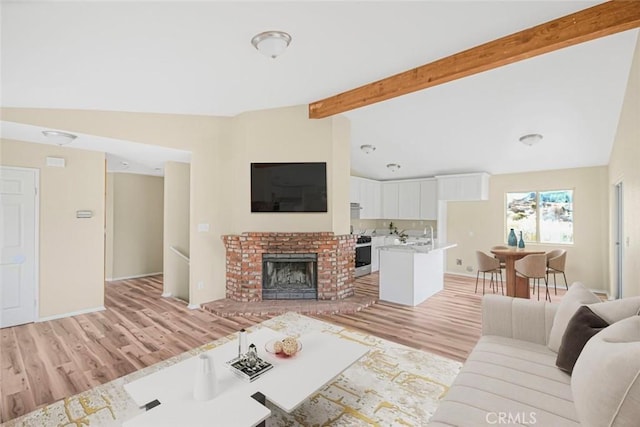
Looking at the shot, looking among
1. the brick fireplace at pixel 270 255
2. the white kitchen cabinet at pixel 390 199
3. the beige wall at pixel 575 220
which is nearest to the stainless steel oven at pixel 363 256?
the white kitchen cabinet at pixel 390 199

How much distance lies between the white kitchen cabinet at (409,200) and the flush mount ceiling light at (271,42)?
5755 millimetres

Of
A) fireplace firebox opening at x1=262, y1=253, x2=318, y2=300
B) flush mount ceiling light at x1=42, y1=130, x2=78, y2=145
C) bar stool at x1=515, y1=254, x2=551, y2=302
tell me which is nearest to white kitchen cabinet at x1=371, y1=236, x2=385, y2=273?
fireplace firebox opening at x1=262, y1=253, x2=318, y2=300

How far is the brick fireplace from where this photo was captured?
185 inches

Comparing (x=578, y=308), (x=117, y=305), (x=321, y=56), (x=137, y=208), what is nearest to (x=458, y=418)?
(x=578, y=308)

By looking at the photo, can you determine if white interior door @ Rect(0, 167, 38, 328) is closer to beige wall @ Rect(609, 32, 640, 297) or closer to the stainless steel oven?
the stainless steel oven

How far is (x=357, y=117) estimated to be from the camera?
5066 millimetres

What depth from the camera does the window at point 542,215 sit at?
605 centimetres

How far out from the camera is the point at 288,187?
15.8ft

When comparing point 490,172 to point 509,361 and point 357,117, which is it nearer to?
point 357,117

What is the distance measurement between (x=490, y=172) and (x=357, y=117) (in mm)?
3555

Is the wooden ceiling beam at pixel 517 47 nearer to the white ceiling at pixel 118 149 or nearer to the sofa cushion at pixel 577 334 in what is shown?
the sofa cushion at pixel 577 334

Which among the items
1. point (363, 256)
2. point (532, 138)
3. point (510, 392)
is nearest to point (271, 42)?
point (510, 392)

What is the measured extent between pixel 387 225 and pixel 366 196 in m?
1.28

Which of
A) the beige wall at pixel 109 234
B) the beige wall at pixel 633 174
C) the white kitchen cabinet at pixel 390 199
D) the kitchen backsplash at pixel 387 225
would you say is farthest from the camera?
the white kitchen cabinet at pixel 390 199
